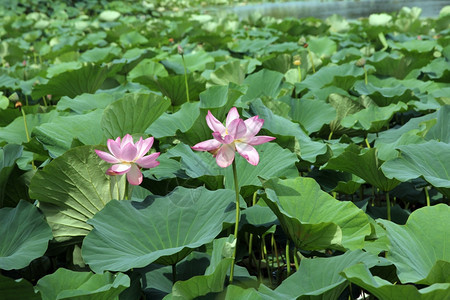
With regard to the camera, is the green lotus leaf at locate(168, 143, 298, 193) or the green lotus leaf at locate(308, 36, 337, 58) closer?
the green lotus leaf at locate(168, 143, 298, 193)

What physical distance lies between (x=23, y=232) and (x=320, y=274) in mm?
648

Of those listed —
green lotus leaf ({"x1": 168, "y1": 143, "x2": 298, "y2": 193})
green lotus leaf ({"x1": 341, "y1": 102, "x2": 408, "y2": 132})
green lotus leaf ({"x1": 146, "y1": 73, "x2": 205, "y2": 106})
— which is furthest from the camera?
green lotus leaf ({"x1": 146, "y1": 73, "x2": 205, "y2": 106})

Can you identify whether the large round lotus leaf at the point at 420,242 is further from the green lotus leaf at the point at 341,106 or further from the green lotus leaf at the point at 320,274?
the green lotus leaf at the point at 341,106

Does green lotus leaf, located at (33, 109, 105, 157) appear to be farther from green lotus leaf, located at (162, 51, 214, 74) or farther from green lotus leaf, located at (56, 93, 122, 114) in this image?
green lotus leaf, located at (162, 51, 214, 74)

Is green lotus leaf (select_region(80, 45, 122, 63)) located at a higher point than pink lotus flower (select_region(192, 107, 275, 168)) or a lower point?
lower

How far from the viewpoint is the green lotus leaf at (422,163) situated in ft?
3.99

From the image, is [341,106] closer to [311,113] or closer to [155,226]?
[311,113]

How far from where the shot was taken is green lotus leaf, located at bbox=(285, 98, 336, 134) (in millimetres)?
1807

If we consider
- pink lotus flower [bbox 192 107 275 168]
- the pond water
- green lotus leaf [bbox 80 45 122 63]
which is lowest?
the pond water

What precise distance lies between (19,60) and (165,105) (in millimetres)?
3053

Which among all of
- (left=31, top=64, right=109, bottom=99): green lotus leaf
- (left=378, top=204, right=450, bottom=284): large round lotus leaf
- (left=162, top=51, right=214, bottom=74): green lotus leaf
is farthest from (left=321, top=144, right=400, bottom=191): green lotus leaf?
(left=162, top=51, right=214, bottom=74): green lotus leaf

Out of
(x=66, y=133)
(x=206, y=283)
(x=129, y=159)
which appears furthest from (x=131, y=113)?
(x=206, y=283)

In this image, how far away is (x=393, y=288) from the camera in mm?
760

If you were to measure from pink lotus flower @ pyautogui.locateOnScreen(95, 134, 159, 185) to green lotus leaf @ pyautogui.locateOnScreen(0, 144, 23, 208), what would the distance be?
12.8 inches
